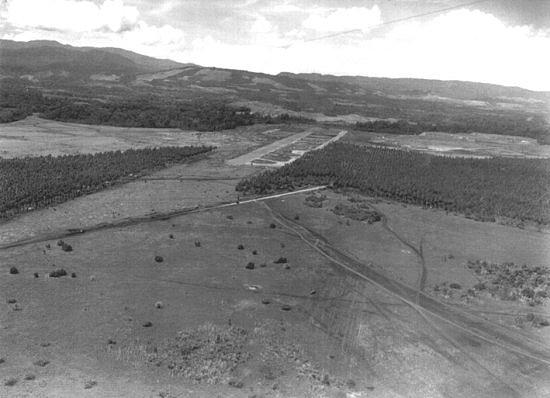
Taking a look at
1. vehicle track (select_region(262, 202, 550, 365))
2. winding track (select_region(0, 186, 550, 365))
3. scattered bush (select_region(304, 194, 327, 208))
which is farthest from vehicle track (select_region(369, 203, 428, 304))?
scattered bush (select_region(304, 194, 327, 208))

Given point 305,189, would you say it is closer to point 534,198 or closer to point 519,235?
point 519,235

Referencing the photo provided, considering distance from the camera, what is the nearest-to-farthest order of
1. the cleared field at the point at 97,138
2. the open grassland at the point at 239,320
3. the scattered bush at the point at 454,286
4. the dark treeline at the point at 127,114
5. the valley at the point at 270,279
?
the open grassland at the point at 239,320
the valley at the point at 270,279
the scattered bush at the point at 454,286
the cleared field at the point at 97,138
the dark treeline at the point at 127,114

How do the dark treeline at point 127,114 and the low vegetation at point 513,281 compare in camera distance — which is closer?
the low vegetation at point 513,281

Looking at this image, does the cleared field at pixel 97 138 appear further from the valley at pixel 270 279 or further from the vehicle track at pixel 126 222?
the vehicle track at pixel 126 222

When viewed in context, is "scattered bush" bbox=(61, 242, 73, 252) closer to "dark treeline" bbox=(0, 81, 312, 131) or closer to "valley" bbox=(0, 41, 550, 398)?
"valley" bbox=(0, 41, 550, 398)

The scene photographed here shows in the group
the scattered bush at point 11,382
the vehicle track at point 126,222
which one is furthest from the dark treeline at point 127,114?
the scattered bush at point 11,382

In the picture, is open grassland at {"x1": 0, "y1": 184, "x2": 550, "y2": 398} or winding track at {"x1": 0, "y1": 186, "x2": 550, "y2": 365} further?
winding track at {"x1": 0, "y1": 186, "x2": 550, "y2": 365}

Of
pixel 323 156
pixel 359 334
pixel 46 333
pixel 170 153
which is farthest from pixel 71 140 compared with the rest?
pixel 359 334
